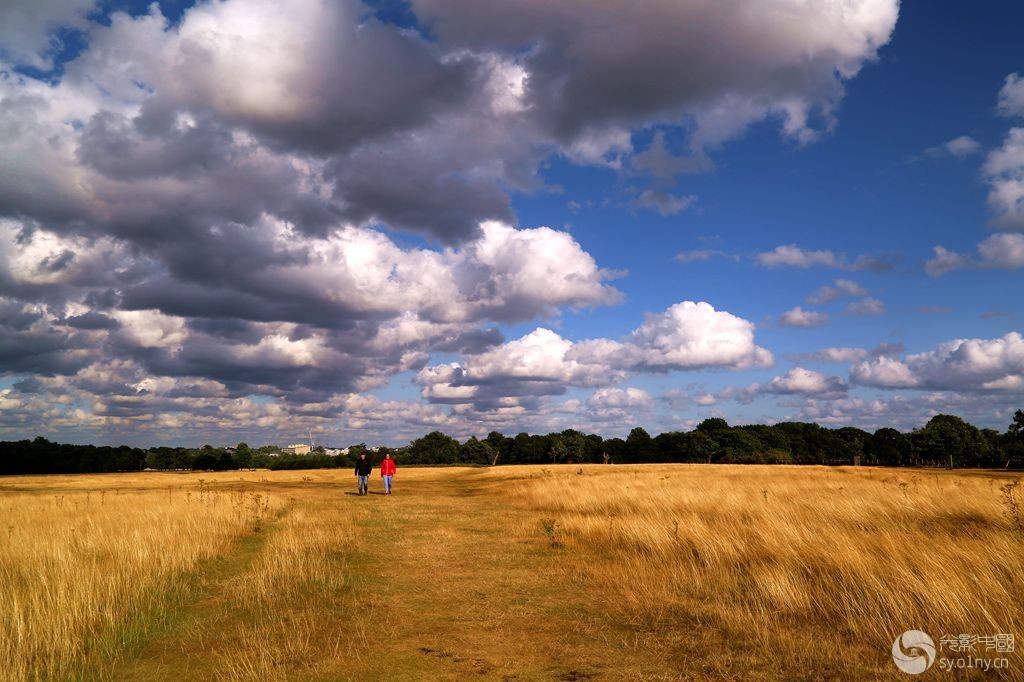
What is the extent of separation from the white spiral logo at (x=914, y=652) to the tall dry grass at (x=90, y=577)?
9.13 metres

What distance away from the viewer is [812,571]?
962 cm

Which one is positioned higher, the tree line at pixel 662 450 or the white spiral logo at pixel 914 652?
the white spiral logo at pixel 914 652

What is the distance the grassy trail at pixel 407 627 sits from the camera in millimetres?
6430

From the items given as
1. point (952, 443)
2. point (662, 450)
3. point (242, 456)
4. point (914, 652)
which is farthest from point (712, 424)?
point (914, 652)

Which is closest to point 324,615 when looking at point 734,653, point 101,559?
point 734,653

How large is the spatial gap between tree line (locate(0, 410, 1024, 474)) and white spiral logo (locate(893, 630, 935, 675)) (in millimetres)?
91139

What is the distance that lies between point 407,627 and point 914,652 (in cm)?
636

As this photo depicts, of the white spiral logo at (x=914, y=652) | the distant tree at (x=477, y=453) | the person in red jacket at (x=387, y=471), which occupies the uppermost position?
the white spiral logo at (x=914, y=652)

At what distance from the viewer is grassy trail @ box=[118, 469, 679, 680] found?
643cm

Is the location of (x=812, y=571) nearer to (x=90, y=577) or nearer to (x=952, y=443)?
(x=90, y=577)

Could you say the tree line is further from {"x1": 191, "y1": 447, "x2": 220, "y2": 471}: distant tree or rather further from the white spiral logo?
the white spiral logo

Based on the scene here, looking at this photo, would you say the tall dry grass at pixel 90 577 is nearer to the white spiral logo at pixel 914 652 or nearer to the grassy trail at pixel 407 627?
the grassy trail at pixel 407 627

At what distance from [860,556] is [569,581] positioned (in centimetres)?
509

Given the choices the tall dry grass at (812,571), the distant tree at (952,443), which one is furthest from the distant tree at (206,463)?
the distant tree at (952,443)
